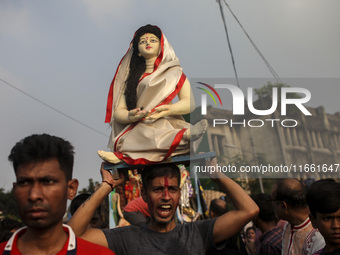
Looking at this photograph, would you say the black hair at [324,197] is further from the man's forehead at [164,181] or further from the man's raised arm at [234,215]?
the man's forehead at [164,181]

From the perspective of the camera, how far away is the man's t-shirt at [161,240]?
2.44 meters

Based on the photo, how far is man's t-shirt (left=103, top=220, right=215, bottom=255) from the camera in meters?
2.44

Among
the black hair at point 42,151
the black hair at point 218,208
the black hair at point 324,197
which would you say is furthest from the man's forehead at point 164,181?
the black hair at point 218,208

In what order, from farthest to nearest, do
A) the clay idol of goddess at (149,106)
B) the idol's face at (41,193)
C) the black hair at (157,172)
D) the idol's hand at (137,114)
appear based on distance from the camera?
the idol's hand at (137,114)
the clay idol of goddess at (149,106)
the black hair at (157,172)
the idol's face at (41,193)

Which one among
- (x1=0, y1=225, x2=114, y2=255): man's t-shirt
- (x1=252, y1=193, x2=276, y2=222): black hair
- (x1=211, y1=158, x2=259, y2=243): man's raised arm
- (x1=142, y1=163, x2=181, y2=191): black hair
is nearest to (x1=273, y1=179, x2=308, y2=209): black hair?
(x1=211, y1=158, x2=259, y2=243): man's raised arm

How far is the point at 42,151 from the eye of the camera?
1923 millimetres

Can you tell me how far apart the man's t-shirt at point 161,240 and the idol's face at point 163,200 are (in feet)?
0.21

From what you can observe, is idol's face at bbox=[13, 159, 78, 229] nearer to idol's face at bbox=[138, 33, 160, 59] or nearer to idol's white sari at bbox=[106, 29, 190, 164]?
idol's white sari at bbox=[106, 29, 190, 164]

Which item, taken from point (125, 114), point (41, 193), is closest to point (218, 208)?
point (125, 114)

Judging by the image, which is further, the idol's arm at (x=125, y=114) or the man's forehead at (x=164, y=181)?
the idol's arm at (x=125, y=114)

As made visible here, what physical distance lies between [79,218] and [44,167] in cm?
68

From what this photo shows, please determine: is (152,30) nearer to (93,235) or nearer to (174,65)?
(174,65)

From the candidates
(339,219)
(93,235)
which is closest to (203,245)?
(93,235)

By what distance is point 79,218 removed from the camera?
2.48m
